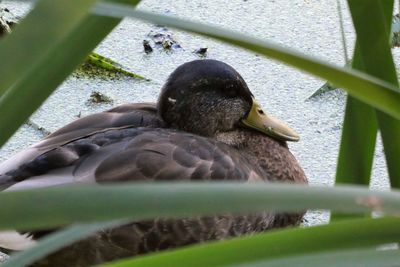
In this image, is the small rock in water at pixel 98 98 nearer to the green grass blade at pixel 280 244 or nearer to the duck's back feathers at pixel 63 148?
the duck's back feathers at pixel 63 148

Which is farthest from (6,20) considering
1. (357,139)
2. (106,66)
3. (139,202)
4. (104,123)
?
(139,202)

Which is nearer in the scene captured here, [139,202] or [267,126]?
[139,202]

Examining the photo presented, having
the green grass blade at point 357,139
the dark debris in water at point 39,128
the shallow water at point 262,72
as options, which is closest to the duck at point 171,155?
the shallow water at point 262,72

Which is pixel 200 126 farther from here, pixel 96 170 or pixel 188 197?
pixel 188 197

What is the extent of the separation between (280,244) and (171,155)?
4.28ft

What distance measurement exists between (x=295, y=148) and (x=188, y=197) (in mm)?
2088

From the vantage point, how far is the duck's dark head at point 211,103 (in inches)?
88.2

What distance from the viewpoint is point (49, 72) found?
0.77m

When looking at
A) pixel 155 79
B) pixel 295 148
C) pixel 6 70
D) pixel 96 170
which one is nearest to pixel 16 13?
pixel 155 79

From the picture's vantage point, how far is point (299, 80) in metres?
2.91

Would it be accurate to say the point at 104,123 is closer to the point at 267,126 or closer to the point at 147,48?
the point at 267,126

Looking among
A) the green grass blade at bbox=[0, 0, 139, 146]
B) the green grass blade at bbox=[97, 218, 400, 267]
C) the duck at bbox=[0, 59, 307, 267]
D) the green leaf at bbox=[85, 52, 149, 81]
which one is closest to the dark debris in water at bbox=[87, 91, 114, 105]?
the green leaf at bbox=[85, 52, 149, 81]

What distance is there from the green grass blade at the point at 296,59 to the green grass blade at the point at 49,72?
0.08 m

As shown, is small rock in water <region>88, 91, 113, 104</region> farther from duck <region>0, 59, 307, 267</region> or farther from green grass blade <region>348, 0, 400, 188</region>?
green grass blade <region>348, 0, 400, 188</region>
